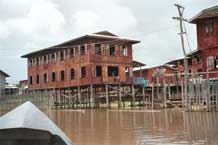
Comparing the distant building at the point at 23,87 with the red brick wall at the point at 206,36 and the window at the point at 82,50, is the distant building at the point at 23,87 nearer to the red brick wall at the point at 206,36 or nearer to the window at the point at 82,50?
the window at the point at 82,50

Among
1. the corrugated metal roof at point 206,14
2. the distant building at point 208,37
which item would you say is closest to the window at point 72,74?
the distant building at point 208,37

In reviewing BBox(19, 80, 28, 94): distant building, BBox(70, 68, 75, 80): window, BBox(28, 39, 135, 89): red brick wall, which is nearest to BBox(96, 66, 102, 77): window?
BBox(28, 39, 135, 89): red brick wall

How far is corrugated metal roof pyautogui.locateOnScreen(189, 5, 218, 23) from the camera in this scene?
114ft

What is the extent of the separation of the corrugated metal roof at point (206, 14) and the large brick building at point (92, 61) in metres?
9.99

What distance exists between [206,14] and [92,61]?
1257 cm

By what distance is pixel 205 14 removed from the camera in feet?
118

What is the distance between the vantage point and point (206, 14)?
35688 mm

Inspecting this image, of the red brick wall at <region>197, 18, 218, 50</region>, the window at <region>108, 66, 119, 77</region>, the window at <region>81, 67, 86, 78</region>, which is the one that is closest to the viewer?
the red brick wall at <region>197, 18, 218, 50</region>

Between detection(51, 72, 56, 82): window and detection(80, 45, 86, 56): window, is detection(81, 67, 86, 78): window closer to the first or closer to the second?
detection(80, 45, 86, 56): window

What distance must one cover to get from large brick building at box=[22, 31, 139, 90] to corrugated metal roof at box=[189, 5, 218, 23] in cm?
999

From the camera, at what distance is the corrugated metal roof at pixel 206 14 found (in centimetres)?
3482

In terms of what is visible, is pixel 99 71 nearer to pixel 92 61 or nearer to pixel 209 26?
pixel 92 61

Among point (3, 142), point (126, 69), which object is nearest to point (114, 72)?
point (126, 69)

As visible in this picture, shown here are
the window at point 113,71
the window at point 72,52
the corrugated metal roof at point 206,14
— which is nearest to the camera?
the corrugated metal roof at point 206,14
